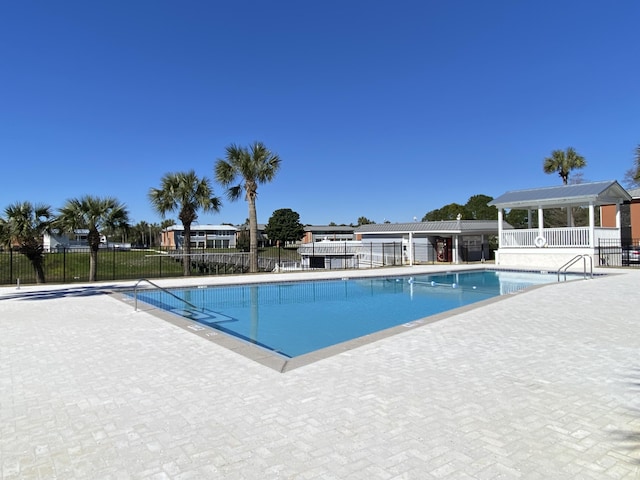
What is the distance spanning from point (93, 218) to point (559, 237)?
2354 centimetres

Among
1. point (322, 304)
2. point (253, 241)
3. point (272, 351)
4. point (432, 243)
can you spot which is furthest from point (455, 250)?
point (272, 351)

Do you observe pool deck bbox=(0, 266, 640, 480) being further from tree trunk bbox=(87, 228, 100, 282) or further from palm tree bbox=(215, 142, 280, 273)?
palm tree bbox=(215, 142, 280, 273)

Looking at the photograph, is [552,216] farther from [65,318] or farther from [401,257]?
[65,318]

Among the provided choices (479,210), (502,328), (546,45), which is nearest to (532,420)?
(502,328)

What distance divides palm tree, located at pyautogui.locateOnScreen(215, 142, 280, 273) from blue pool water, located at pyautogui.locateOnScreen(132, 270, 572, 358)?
6.48m

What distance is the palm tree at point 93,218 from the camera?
16.2m

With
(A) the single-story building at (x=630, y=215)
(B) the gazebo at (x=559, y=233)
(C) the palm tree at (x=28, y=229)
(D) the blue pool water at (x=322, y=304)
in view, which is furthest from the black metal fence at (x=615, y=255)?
(C) the palm tree at (x=28, y=229)

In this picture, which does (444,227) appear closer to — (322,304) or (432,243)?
(432,243)

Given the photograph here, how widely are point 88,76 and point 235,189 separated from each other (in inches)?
343

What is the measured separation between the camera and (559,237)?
71.4 feet

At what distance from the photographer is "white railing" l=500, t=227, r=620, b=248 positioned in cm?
2081

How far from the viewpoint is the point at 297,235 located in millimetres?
73562

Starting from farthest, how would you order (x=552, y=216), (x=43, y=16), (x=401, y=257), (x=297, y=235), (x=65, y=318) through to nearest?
(x=297, y=235) → (x=552, y=216) → (x=401, y=257) → (x=43, y=16) → (x=65, y=318)

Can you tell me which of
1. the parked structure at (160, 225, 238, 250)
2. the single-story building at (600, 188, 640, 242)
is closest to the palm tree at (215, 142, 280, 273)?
the single-story building at (600, 188, 640, 242)
